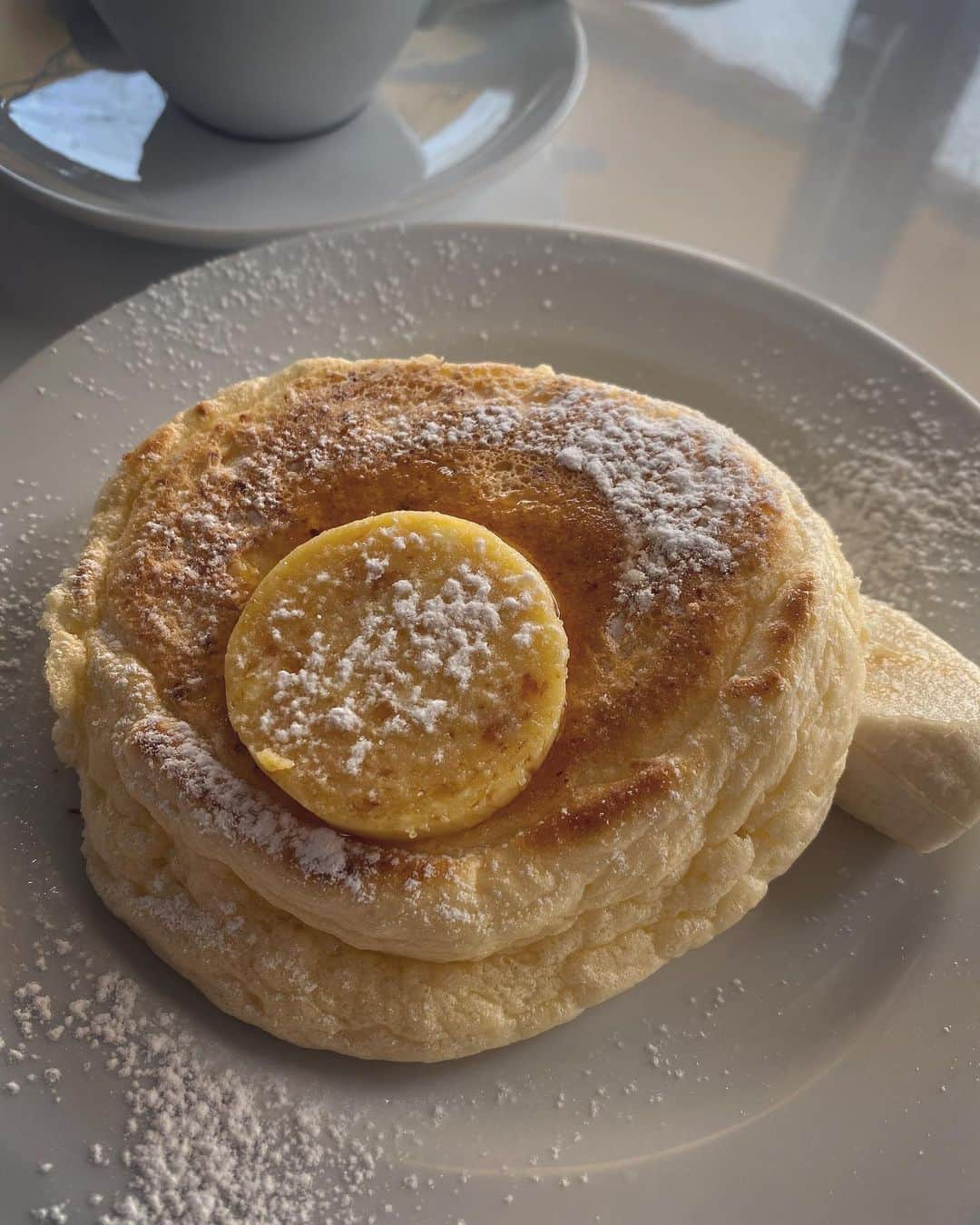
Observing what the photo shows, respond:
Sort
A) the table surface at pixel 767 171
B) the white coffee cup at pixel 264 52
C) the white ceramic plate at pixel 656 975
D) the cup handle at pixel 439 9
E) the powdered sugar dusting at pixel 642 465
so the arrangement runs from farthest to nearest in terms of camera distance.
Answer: the cup handle at pixel 439 9 < the table surface at pixel 767 171 < the white coffee cup at pixel 264 52 < the powdered sugar dusting at pixel 642 465 < the white ceramic plate at pixel 656 975

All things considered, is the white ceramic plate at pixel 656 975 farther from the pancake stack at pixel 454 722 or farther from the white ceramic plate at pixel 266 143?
the white ceramic plate at pixel 266 143

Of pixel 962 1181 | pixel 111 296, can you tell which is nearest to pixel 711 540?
pixel 962 1181

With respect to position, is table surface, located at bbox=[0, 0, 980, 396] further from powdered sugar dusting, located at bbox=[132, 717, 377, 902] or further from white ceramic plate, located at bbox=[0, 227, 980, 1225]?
powdered sugar dusting, located at bbox=[132, 717, 377, 902]

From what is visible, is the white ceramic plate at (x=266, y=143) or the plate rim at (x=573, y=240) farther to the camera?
the white ceramic plate at (x=266, y=143)

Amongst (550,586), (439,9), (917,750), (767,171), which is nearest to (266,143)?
(439,9)

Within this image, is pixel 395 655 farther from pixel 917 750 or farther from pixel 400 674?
pixel 917 750

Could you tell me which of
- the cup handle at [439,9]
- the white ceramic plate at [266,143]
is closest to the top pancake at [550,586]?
the white ceramic plate at [266,143]
